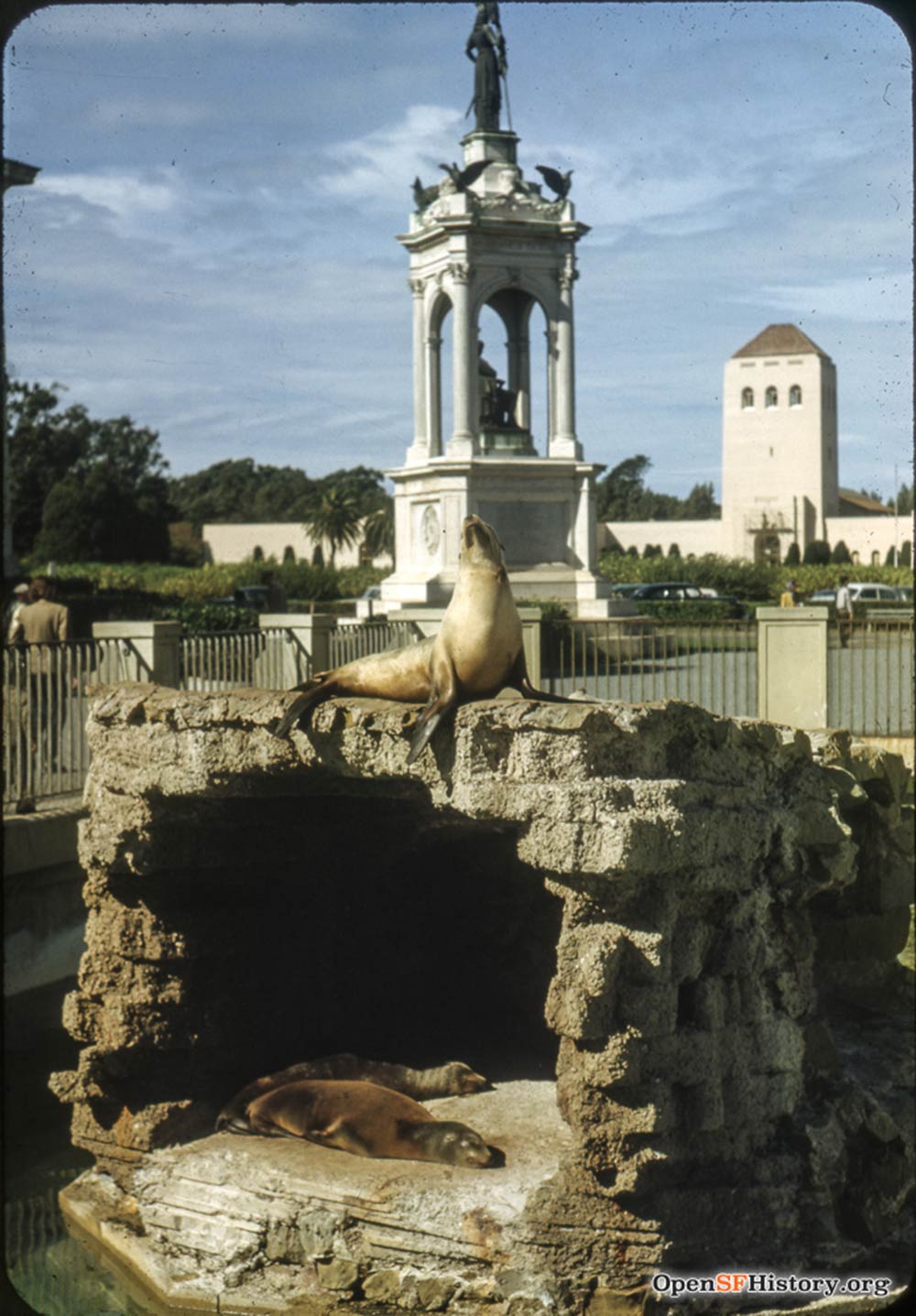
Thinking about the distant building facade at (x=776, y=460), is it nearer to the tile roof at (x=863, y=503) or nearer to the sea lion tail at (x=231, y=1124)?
the tile roof at (x=863, y=503)

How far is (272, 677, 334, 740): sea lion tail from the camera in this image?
721cm

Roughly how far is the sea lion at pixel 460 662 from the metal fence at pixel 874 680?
8.35 m

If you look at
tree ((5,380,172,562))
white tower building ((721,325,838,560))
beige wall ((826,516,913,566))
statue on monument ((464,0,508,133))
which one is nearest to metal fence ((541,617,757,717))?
statue on monument ((464,0,508,133))

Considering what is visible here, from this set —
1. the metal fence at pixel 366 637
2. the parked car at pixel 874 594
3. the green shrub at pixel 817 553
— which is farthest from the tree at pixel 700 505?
the metal fence at pixel 366 637

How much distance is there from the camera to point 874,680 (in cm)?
1579

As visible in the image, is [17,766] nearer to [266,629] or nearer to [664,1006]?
[266,629]

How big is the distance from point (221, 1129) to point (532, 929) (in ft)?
8.45

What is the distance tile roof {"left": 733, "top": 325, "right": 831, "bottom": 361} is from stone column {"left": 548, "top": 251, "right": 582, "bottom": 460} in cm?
5391

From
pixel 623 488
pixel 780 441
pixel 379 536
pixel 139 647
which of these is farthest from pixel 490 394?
pixel 623 488

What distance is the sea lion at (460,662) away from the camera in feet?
22.6

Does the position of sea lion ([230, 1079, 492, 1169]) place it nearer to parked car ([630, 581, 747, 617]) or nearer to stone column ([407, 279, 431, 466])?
stone column ([407, 279, 431, 466])

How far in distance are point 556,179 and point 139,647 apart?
12566 millimetres

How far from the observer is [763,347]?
7550cm

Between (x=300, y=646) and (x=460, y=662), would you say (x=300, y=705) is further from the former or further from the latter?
(x=300, y=646)
